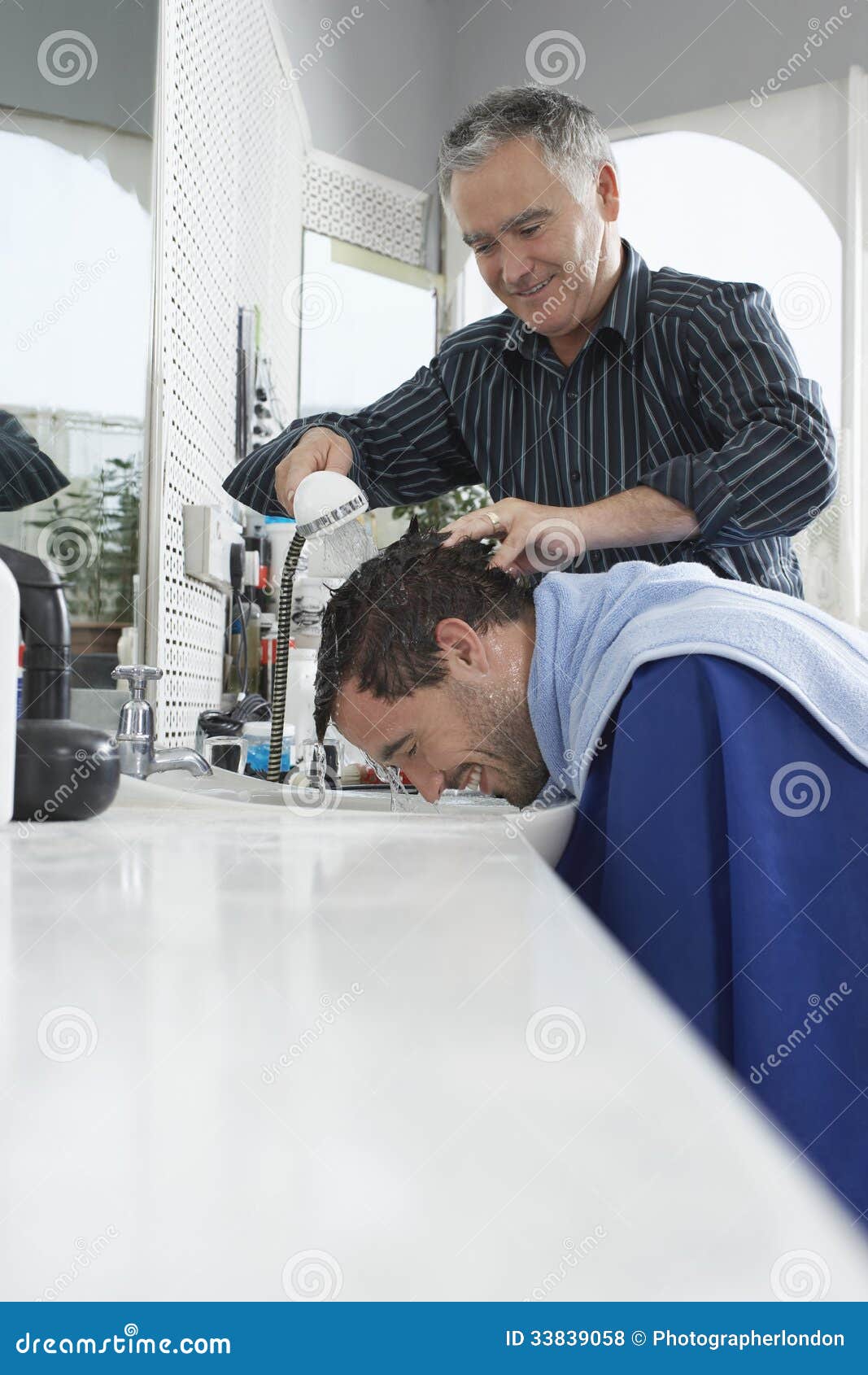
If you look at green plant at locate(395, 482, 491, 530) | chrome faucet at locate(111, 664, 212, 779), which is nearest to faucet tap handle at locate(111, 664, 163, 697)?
chrome faucet at locate(111, 664, 212, 779)

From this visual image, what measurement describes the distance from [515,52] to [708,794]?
166 inches

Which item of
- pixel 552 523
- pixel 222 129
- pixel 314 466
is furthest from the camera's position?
pixel 222 129

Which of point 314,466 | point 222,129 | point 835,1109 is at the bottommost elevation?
point 835,1109

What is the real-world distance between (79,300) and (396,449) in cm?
58

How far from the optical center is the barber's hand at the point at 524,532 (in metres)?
1.22

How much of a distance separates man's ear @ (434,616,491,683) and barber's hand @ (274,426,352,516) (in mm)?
379

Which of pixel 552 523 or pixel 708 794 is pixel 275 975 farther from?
pixel 552 523

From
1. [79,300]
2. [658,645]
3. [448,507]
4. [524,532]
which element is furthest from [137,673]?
[448,507]

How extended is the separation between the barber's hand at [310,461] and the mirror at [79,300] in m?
0.40

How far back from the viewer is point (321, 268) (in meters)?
3.69

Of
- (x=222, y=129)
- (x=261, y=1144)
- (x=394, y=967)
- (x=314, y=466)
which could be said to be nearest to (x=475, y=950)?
(x=394, y=967)

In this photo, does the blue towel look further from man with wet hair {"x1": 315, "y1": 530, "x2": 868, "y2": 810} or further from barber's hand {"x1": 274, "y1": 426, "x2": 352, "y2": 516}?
barber's hand {"x1": 274, "y1": 426, "x2": 352, "y2": 516}

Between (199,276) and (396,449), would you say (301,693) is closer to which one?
(396,449)

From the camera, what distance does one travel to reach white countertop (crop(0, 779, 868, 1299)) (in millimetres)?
237
